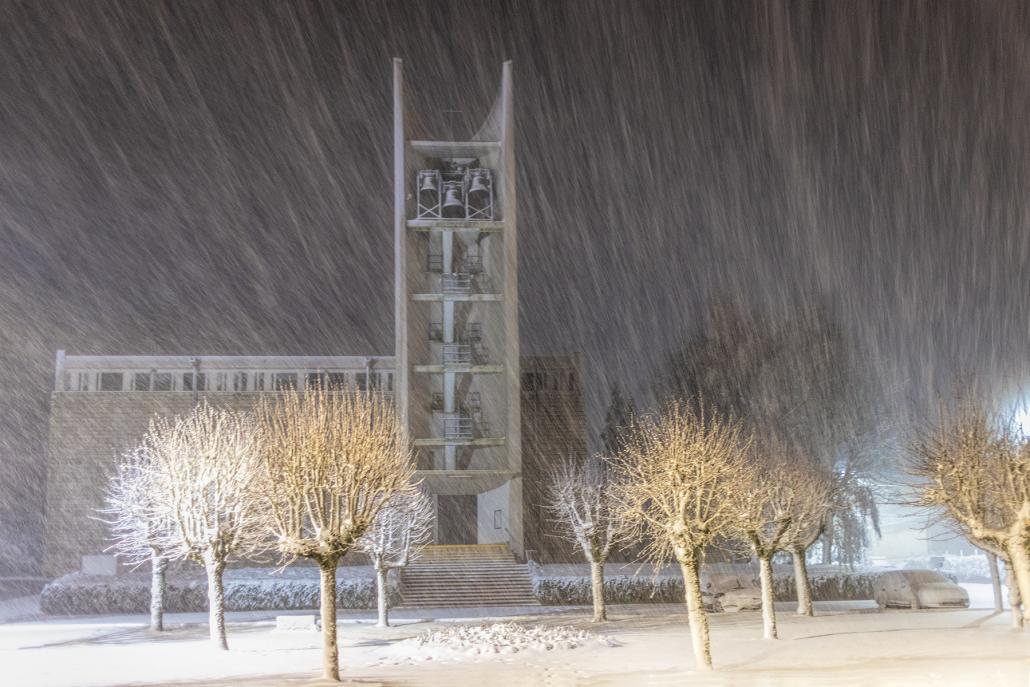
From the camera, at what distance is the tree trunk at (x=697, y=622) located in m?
16.6

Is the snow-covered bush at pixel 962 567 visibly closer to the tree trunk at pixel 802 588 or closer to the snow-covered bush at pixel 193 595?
the tree trunk at pixel 802 588

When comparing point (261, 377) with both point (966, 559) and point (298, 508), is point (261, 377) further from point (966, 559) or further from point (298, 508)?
point (966, 559)

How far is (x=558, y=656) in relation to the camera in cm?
1862

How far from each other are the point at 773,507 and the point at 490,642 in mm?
9953

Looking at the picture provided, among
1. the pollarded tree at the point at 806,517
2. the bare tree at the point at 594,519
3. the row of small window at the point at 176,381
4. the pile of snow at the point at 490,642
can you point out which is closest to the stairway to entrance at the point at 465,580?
the bare tree at the point at 594,519

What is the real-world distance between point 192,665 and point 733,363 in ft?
99.0

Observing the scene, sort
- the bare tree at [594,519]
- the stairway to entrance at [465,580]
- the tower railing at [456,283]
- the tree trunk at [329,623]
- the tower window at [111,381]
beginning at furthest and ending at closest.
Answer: the tower window at [111,381], the tower railing at [456,283], the stairway to entrance at [465,580], the bare tree at [594,519], the tree trunk at [329,623]

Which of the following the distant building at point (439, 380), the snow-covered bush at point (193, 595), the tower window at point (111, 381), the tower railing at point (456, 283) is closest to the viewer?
the snow-covered bush at point (193, 595)

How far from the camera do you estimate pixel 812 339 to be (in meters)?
40.6

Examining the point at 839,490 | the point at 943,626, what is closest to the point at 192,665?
the point at 943,626

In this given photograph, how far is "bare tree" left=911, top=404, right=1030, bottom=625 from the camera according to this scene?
67.7ft

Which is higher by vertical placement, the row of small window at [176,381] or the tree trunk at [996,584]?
the row of small window at [176,381]

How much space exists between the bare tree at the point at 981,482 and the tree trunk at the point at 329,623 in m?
15.0

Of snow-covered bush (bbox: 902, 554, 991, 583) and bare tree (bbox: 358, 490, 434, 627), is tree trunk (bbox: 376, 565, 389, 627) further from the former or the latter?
snow-covered bush (bbox: 902, 554, 991, 583)
